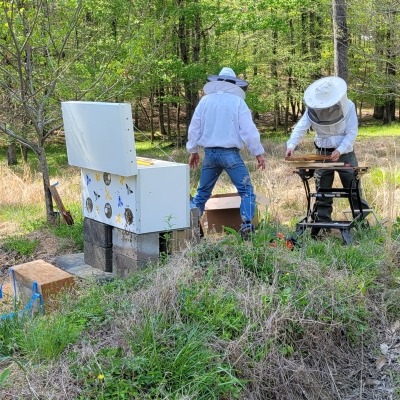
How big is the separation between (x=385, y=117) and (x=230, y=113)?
29.6 metres

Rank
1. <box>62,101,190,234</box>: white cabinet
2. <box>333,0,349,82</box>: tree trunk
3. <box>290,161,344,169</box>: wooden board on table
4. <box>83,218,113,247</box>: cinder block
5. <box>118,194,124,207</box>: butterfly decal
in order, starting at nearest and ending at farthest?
<box>62,101,190,234</box>: white cabinet, <box>118,194,124,207</box>: butterfly decal, <box>83,218,113,247</box>: cinder block, <box>290,161,344,169</box>: wooden board on table, <box>333,0,349,82</box>: tree trunk

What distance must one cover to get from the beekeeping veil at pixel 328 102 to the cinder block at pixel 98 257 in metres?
2.65

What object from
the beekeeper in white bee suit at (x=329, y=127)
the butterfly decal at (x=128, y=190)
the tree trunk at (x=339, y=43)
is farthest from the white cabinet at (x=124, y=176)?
the tree trunk at (x=339, y=43)

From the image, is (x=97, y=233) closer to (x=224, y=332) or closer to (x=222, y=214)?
(x=222, y=214)

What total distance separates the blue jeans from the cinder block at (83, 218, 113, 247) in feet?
3.87

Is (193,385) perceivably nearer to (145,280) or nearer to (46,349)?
(46,349)

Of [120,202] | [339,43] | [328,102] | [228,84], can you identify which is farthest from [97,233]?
[339,43]

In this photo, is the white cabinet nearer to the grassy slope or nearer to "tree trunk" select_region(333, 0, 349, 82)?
the grassy slope

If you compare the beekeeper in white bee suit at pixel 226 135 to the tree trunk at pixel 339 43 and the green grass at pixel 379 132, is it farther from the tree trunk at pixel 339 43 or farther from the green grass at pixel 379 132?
the green grass at pixel 379 132

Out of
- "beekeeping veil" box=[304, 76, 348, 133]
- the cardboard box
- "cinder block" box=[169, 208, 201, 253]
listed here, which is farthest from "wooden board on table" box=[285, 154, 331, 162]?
"cinder block" box=[169, 208, 201, 253]

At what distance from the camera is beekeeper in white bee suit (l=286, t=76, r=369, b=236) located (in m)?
6.59

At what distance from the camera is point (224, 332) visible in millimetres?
3766

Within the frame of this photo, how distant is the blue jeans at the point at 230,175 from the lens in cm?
661

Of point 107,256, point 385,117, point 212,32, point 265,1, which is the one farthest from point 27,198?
point 385,117
